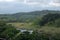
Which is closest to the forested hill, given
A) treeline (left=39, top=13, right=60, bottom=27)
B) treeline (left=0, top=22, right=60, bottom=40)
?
treeline (left=39, top=13, right=60, bottom=27)

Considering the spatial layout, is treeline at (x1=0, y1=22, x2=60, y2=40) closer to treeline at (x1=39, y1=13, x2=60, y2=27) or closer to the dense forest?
the dense forest

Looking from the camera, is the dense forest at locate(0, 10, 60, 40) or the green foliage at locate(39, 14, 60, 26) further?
the green foliage at locate(39, 14, 60, 26)

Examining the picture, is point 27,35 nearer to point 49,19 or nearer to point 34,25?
point 34,25

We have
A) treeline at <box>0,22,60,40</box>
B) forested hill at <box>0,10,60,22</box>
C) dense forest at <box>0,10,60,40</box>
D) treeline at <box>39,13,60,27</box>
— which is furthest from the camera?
forested hill at <box>0,10,60,22</box>

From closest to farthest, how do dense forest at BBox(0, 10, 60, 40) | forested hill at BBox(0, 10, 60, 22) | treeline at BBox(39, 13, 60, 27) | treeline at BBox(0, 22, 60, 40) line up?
treeline at BBox(0, 22, 60, 40) → dense forest at BBox(0, 10, 60, 40) → treeline at BBox(39, 13, 60, 27) → forested hill at BBox(0, 10, 60, 22)

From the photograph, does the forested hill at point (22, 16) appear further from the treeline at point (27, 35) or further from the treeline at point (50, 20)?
the treeline at point (27, 35)

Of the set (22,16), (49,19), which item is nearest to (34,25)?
(49,19)

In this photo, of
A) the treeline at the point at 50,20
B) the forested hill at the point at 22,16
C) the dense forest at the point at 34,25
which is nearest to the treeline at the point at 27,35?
the dense forest at the point at 34,25

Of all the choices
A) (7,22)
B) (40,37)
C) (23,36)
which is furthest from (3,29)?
(40,37)
